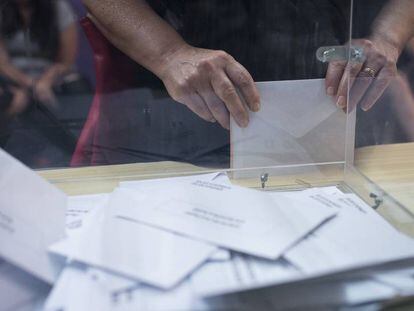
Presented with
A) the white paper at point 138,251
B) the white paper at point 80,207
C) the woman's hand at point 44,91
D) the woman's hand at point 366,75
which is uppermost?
the woman's hand at point 366,75

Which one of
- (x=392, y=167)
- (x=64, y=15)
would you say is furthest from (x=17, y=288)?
(x=64, y=15)

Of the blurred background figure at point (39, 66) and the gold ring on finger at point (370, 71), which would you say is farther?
the blurred background figure at point (39, 66)

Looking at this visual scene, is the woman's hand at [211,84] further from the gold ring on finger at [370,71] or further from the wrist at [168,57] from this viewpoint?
the gold ring on finger at [370,71]

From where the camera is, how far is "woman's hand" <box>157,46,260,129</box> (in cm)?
84

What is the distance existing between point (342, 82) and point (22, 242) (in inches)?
24.2

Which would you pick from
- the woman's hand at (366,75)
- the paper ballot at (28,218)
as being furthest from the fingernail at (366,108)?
the paper ballot at (28,218)

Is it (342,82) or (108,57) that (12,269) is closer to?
(342,82)

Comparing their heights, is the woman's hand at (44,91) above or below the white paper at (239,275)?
below

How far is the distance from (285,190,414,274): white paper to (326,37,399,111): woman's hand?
1.01 feet

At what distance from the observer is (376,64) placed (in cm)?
85

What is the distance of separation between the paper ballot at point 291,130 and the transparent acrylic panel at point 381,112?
34 mm

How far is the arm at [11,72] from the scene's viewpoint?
3.76 ft

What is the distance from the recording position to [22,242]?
47 centimetres

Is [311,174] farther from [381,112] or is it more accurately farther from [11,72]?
[11,72]
